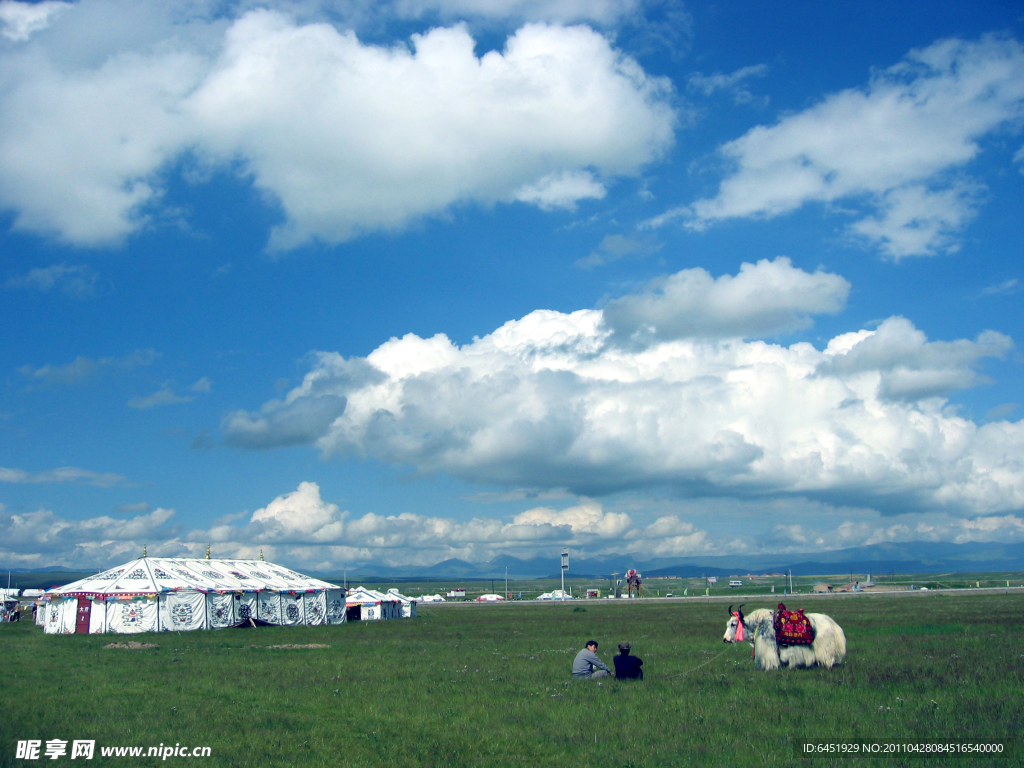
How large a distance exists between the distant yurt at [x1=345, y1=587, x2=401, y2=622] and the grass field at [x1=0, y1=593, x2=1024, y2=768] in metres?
43.6

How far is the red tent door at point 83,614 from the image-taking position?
51956 mm

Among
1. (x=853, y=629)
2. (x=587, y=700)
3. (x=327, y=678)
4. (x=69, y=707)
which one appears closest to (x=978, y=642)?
(x=853, y=629)

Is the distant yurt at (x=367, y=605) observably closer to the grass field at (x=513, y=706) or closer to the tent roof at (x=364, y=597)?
the tent roof at (x=364, y=597)

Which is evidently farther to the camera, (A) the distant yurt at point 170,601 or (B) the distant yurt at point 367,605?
(B) the distant yurt at point 367,605

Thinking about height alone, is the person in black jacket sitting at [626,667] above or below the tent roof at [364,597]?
above

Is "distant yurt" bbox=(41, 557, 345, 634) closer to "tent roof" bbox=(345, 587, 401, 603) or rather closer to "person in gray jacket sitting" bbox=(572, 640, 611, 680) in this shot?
"tent roof" bbox=(345, 587, 401, 603)

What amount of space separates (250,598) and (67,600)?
1258 centimetres

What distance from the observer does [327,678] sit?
2362cm

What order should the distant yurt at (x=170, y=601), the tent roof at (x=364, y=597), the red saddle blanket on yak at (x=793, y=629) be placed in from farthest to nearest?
the tent roof at (x=364, y=597)
the distant yurt at (x=170, y=601)
the red saddle blanket on yak at (x=793, y=629)

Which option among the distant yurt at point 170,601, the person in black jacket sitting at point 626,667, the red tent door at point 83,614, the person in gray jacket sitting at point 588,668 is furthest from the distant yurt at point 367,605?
the person in black jacket sitting at point 626,667

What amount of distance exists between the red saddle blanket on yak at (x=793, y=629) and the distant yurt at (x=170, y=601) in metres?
45.0

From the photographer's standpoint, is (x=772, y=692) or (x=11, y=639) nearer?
(x=772, y=692)

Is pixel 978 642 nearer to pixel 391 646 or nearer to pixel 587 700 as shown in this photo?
pixel 587 700

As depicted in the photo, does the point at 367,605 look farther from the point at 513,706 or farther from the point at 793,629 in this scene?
the point at 513,706
